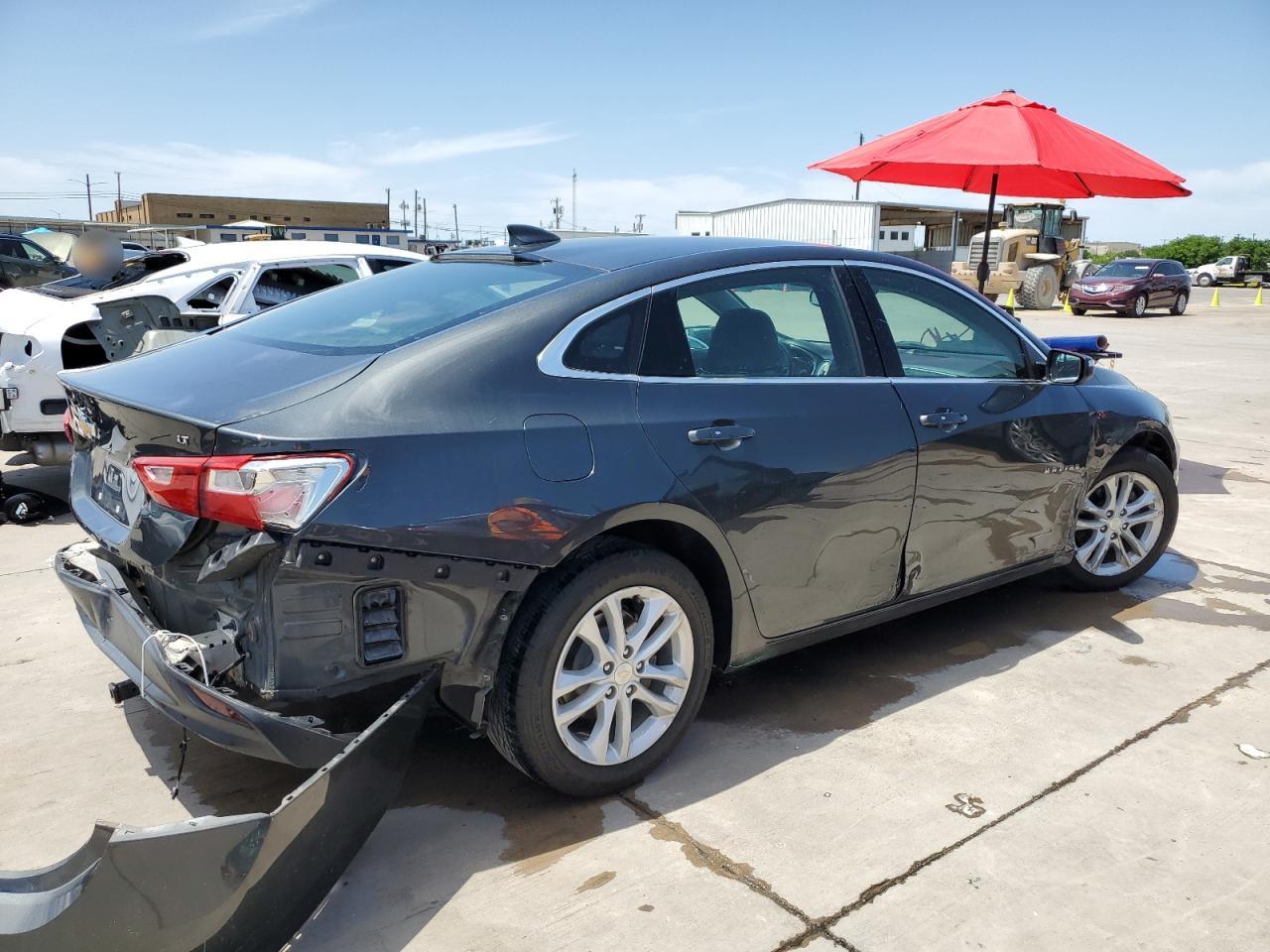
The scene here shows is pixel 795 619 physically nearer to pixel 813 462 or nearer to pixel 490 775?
pixel 813 462

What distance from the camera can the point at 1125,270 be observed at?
2652 cm

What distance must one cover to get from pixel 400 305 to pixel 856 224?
37.8 meters

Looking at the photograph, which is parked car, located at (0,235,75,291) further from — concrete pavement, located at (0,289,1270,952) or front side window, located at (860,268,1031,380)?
front side window, located at (860,268,1031,380)

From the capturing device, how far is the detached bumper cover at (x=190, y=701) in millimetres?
2314

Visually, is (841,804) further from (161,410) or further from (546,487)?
(161,410)

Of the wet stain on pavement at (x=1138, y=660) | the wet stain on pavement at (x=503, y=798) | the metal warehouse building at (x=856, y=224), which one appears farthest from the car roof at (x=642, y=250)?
the metal warehouse building at (x=856, y=224)

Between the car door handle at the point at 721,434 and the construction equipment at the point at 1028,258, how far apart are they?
24252 millimetres

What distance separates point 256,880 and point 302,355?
1.40 meters

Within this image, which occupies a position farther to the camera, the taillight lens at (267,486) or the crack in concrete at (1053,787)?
the crack in concrete at (1053,787)

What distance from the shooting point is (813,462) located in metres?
3.23

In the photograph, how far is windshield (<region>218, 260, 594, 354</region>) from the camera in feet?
9.52

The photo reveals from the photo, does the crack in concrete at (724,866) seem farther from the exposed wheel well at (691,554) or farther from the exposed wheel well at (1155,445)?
the exposed wheel well at (1155,445)

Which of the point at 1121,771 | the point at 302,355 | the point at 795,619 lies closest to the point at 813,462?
the point at 795,619

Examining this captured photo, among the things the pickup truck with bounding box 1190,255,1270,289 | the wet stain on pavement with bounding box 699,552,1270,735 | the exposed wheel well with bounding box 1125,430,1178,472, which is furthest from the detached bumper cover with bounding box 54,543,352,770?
the pickup truck with bounding box 1190,255,1270,289
